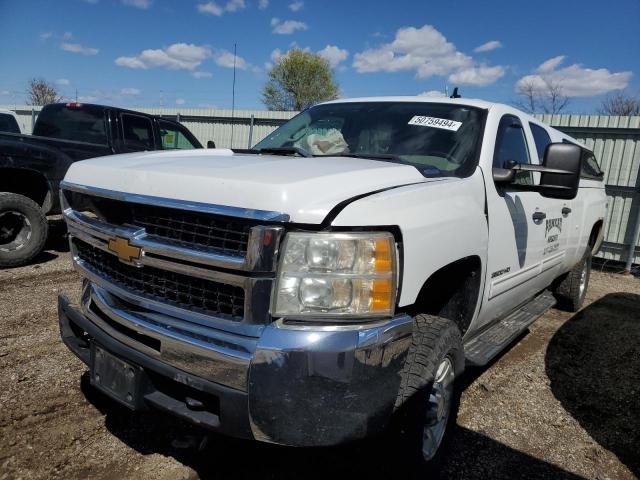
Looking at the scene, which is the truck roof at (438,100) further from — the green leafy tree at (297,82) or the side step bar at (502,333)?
the green leafy tree at (297,82)

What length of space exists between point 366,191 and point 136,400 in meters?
1.25

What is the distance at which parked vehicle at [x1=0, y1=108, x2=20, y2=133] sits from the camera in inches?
338

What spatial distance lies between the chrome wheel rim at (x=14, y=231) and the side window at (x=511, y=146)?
520 cm

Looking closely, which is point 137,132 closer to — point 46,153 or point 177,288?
point 46,153

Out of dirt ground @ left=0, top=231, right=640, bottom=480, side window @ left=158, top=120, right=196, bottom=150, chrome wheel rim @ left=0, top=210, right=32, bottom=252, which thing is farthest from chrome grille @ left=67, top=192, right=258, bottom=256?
side window @ left=158, top=120, right=196, bottom=150

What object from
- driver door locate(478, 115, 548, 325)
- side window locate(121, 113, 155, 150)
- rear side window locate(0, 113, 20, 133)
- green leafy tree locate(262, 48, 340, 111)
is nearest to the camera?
driver door locate(478, 115, 548, 325)

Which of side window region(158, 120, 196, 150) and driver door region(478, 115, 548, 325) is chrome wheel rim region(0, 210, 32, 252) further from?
driver door region(478, 115, 548, 325)

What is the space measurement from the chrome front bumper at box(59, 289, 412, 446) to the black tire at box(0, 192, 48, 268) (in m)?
4.68

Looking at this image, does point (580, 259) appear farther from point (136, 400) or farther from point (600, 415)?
point (136, 400)

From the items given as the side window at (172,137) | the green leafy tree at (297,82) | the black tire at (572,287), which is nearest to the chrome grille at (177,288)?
the black tire at (572,287)

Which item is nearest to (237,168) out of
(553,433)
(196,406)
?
(196,406)

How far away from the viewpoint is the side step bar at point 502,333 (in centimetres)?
283

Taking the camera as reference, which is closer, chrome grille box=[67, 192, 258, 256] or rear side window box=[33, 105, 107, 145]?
chrome grille box=[67, 192, 258, 256]

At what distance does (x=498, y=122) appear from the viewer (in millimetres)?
3078
